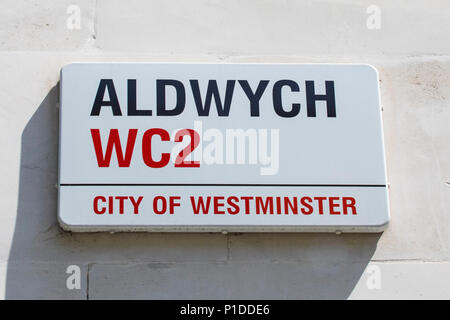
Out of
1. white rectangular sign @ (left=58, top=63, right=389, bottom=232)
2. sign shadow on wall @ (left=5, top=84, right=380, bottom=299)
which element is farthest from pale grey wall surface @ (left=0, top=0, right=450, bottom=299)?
white rectangular sign @ (left=58, top=63, right=389, bottom=232)

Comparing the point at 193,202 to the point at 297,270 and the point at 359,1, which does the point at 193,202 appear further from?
the point at 359,1

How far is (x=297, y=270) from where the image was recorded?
3.37 metres

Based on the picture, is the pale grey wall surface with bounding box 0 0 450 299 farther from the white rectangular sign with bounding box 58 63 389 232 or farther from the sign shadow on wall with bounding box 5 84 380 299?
the white rectangular sign with bounding box 58 63 389 232

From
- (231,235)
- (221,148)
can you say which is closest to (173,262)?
(231,235)

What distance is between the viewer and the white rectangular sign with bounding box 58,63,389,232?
10.8 ft

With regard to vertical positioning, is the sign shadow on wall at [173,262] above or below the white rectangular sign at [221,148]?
below

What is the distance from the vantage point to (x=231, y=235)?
341 centimetres

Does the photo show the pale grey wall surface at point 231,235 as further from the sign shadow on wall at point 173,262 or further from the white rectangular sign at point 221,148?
the white rectangular sign at point 221,148

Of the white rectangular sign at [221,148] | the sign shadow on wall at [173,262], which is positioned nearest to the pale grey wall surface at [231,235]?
the sign shadow on wall at [173,262]

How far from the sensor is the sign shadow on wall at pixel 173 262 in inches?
131

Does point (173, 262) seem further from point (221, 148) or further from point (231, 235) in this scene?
point (221, 148)

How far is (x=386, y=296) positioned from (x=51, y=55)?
1.86m

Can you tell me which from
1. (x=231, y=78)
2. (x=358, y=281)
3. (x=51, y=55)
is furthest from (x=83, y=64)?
(x=358, y=281)

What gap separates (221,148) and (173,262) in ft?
1.74
